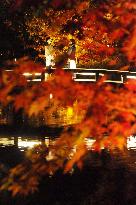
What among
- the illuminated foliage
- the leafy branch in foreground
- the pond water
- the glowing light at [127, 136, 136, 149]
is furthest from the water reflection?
the illuminated foliage

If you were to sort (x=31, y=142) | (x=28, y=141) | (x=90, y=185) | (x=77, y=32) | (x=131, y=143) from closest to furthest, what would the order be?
(x=90, y=185), (x=31, y=142), (x=28, y=141), (x=131, y=143), (x=77, y=32)

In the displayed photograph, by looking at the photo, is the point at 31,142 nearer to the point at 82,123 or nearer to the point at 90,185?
the point at 82,123

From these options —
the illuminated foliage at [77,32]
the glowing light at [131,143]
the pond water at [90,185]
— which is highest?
the illuminated foliage at [77,32]

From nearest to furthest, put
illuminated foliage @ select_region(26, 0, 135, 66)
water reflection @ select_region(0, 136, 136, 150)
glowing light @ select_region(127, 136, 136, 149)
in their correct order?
water reflection @ select_region(0, 136, 136, 150) < glowing light @ select_region(127, 136, 136, 149) < illuminated foliage @ select_region(26, 0, 135, 66)

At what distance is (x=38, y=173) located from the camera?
43.1 feet

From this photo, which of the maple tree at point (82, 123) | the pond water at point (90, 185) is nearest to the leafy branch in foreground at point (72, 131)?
the maple tree at point (82, 123)

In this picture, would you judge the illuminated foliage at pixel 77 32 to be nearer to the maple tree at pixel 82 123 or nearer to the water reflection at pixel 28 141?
the maple tree at pixel 82 123

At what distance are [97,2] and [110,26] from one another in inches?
56.6

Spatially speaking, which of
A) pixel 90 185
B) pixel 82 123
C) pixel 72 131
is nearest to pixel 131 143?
pixel 72 131

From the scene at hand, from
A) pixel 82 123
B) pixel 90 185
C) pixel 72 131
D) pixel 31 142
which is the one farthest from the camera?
pixel 31 142

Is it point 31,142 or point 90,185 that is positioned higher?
point 31,142

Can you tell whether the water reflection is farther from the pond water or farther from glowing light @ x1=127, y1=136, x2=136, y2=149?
the pond water

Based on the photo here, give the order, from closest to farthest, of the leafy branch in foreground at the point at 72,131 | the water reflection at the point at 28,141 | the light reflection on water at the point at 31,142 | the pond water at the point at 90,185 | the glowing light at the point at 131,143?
1. the leafy branch in foreground at the point at 72,131
2. the pond water at the point at 90,185
3. the light reflection on water at the point at 31,142
4. the water reflection at the point at 28,141
5. the glowing light at the point at 131,143

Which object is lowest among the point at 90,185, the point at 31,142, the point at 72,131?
the point at 90,185
